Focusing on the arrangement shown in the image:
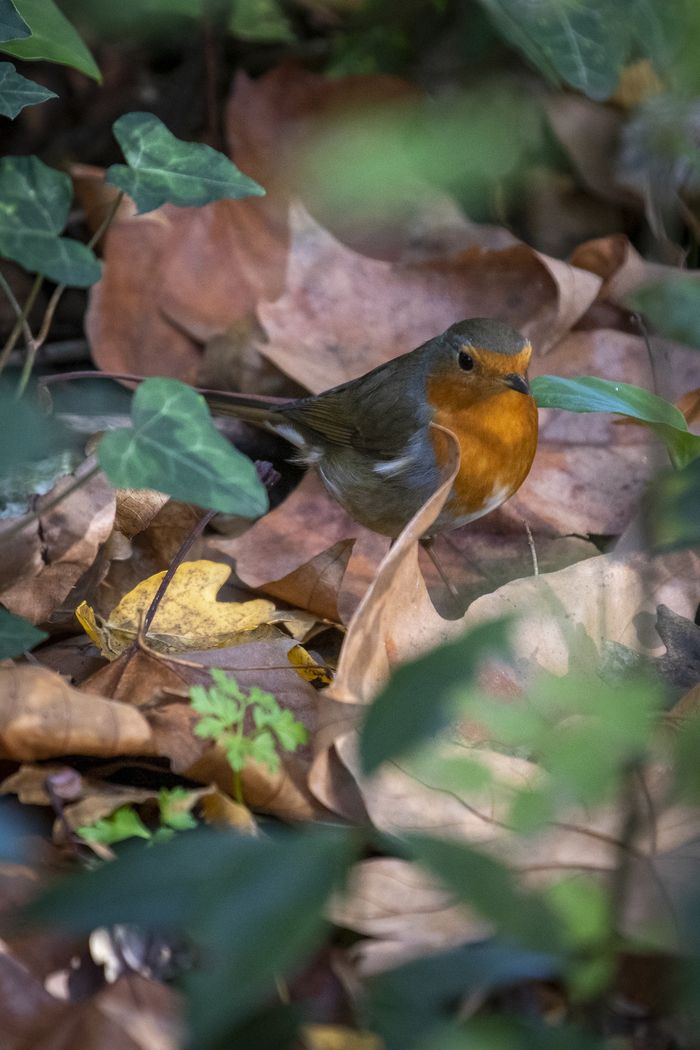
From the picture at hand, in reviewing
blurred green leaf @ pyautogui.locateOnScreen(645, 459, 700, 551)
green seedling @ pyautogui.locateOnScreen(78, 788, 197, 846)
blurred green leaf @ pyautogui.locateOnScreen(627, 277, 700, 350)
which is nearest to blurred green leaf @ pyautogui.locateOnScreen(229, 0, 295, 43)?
blurred green leaf @ pyautogui.locateOnScreen(627, 277, 700, 350)

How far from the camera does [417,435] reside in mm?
3779

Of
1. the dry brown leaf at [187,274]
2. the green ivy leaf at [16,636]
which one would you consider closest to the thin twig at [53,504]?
the green ivy leaf at [16,636]

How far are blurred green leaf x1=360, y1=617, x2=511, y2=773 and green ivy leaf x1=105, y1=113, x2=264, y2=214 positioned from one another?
5.41 ft

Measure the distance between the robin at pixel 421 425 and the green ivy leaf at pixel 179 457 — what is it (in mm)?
1472

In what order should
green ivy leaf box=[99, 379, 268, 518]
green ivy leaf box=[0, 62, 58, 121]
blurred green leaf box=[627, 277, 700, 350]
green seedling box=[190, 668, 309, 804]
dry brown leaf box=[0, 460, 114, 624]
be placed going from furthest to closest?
dry brown leaf box=[0, 460, 114, 624]
green ivy leaf box=[0, 62, 58, 121]
green seedling box=[190, 668, 309, 804]
green ivy leaf box=[99, 379, 268, 518]
blurred green leaf box=[627, 277, 700, 350]

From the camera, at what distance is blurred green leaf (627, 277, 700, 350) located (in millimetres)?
1584

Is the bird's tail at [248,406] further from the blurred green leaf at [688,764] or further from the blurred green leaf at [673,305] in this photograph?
the blurred green leaf at [688,764]

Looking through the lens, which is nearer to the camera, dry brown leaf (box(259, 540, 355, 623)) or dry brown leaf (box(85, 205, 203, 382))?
dry brown leaf (box(259, 540, 355, 623))

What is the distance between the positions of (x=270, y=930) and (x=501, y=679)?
1550mm

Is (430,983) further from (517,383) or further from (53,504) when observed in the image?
(517,383)

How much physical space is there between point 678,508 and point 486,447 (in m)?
2.06

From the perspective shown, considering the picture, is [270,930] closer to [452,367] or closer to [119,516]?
[119,516]

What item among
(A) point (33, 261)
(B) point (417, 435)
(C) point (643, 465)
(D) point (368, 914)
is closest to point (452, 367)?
(B) point (417, 435)

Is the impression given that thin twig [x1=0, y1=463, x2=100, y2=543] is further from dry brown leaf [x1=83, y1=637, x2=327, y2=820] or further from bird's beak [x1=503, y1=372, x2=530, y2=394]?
bird's beak [x1=503, y1=372, x2=530, y2=394]
